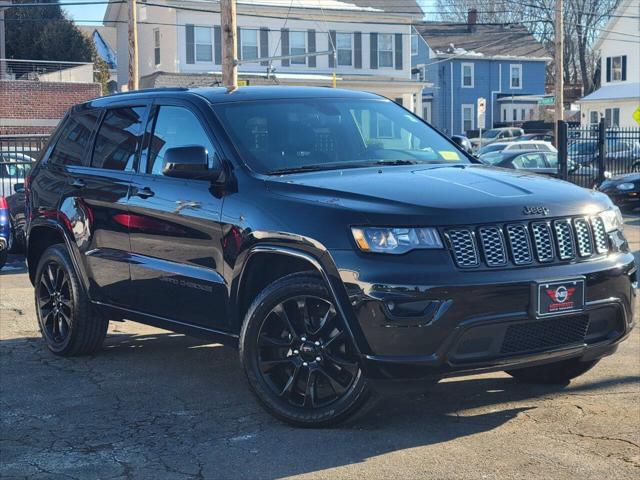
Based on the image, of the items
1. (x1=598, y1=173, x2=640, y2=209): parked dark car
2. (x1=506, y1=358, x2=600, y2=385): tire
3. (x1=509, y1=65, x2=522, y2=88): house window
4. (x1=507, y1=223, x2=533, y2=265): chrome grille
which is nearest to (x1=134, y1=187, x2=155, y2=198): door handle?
(x1=507, y1=223, x2=533, y2=265): chrome grille

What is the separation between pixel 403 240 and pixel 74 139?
3561 millimetres

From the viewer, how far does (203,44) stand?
148 feet

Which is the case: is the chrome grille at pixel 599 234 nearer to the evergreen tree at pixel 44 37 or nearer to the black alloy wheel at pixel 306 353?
the black alloy wheel at pixel 306 353

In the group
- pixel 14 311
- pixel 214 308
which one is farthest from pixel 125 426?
pixel 14 311

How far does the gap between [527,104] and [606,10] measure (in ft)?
33.6

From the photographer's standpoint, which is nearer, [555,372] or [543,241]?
[543,241]

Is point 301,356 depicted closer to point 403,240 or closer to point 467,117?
point 403,240

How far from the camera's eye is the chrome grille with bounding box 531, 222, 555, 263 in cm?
504

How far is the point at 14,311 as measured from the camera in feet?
31.3

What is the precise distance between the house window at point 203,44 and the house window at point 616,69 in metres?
25.6

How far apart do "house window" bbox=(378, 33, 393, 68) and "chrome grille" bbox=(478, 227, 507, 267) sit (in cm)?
4555

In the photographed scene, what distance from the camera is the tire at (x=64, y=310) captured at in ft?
23.3

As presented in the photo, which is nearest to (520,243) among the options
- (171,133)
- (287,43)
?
(171,133)

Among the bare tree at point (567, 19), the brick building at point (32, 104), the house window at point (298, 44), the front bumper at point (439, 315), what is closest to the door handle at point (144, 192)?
the front bumper at point (439, 315)
